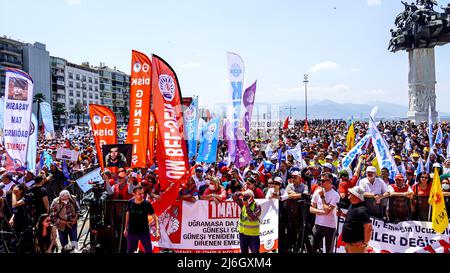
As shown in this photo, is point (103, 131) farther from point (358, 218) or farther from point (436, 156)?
point (436, 156)

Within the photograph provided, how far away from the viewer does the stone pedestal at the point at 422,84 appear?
46750 mm

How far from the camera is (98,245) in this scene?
8.35m

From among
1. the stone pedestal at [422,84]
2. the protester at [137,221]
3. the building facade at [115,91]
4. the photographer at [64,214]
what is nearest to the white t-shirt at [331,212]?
the protester at [137,221]

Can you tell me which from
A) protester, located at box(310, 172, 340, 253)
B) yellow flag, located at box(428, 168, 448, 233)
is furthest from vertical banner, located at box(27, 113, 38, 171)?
yellow flag, located at box(428, 168, 448, 233)

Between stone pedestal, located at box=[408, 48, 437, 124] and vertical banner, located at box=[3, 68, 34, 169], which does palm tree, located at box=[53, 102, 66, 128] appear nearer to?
stone pedestal, located at box=[408, 48, 437, 124]

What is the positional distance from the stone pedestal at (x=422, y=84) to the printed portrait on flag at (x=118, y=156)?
4196 cm

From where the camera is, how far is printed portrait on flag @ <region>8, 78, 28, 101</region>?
35.4 ft

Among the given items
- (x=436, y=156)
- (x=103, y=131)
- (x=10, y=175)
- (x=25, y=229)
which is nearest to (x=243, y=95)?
(x=103, y=131)

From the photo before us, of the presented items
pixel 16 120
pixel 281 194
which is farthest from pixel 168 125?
pixel 16 120

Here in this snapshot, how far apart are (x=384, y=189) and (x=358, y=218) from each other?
103 inches

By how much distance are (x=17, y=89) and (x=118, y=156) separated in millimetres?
2945

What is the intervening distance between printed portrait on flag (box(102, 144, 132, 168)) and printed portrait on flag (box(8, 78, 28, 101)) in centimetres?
241

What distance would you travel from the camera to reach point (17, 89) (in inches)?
427

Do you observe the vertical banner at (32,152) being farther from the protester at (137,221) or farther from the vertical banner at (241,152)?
the vertical banner at (241,152)
